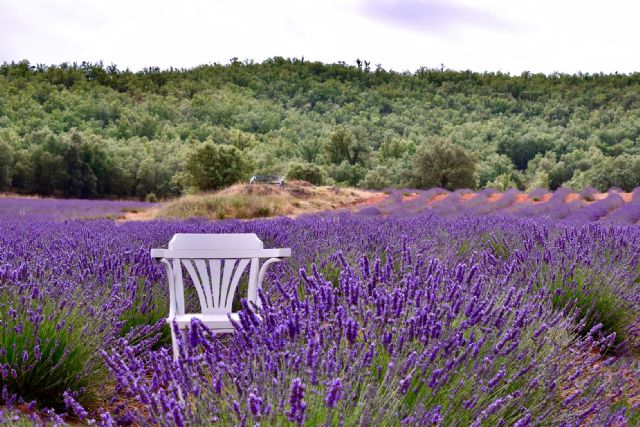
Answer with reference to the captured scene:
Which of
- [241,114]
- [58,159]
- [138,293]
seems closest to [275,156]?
[241,114]

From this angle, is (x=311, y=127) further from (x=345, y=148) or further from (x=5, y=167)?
(x=5, y=167)

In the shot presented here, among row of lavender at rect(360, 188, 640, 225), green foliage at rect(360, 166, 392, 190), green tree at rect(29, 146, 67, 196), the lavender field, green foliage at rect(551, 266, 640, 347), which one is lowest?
green foliage at rect(360, 166, 392, 190)

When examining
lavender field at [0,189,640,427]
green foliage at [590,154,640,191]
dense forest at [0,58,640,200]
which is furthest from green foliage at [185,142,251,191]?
lavender field at [0,189,640,427]

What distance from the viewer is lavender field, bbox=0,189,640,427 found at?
1.83m

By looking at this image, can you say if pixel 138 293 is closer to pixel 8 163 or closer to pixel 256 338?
pixel 256 338

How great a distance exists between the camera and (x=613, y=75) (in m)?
65.6

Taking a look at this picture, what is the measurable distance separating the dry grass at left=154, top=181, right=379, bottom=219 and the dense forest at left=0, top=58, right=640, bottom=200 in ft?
27.4

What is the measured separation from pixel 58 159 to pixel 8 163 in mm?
2355

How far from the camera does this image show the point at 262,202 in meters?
19.5

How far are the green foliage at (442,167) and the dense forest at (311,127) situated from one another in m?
0.07

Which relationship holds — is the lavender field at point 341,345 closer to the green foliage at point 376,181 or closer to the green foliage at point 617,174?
the green foliage at point 617,174

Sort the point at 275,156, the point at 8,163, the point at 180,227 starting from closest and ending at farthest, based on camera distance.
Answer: the point at 180,227, the point at 8,163, the point at 275,156

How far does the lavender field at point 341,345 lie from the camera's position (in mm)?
1825

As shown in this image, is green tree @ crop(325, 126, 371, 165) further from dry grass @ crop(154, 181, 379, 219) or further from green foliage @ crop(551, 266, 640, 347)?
green foliage @ crop(551, 266, 640, 347)
